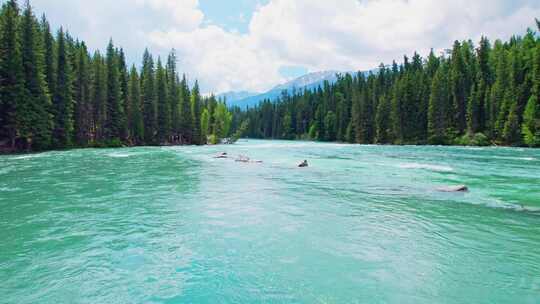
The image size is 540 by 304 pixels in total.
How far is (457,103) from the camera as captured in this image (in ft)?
279

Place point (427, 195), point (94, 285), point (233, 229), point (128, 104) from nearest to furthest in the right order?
point (94, 285) < point (233, 229) < point (427, 195) < point (128, 104)

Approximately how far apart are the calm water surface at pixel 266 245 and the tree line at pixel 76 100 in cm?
2928

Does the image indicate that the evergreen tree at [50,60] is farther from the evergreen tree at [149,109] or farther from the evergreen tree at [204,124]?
the evergreen tree at [204,124]

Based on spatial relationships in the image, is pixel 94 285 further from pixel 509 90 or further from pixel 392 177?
pixel 509 90

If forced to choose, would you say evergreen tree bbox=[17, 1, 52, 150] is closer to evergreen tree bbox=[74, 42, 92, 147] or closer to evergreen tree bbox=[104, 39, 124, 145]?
evergreen tree bbox=[74, 42, 92, 147]

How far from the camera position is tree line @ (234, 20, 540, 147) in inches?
2717

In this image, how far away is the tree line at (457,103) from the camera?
6900 centimetres

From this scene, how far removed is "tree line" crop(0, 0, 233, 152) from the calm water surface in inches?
1153

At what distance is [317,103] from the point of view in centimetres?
15325

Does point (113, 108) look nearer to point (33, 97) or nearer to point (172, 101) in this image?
point (172, 101)

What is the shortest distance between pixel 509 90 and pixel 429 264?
79372mm

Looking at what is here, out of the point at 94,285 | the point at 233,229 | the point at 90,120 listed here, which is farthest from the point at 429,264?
the point at 90,120

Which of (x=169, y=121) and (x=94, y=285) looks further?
(x=169, y=121)

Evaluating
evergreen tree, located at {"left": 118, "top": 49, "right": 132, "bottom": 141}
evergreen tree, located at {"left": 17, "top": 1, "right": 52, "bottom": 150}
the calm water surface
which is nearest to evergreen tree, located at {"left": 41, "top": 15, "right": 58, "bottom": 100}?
evergreen tree, located at {"left": 17, "top": 1, "right": 52, "bottom": 150}
